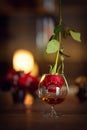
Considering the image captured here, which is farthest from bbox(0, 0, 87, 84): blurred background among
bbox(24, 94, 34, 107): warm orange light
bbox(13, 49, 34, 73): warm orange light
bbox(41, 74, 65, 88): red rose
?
bbox(41, 74, 65, 88): red rose

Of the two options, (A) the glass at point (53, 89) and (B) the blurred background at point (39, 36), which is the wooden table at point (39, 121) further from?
(B) the blurred background at point (39, 36)

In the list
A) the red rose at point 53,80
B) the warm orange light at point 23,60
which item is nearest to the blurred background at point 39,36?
the warm orange light at point 23,60

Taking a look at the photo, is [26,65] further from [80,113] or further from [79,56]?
[80,113]

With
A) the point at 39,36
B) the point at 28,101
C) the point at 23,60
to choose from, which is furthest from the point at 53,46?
the point at 39,36

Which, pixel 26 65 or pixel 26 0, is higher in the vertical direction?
pixel 26 0

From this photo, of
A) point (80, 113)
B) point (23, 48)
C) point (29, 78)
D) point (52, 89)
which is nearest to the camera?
point (52, 89)

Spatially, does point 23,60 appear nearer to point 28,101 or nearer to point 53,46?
point 28,101

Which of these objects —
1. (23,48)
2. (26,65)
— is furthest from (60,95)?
(23,48)

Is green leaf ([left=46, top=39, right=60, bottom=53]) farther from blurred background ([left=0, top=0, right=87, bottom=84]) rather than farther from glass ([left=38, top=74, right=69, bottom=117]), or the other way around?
blurred background ([left=0, top=0, right=87, bottom=84])
